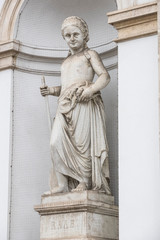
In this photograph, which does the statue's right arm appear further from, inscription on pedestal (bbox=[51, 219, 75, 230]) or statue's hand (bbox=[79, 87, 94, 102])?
inscription on pedestal (bbox=[51, 219, 75, 230])

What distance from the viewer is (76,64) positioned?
26.1 feet

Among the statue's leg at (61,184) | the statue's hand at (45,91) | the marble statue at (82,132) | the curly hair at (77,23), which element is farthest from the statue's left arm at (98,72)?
the statue's leg at (61,184)

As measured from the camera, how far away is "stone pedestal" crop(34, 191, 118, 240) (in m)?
7.32

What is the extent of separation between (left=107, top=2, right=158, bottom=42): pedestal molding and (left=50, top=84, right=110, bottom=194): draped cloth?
0.77 meters

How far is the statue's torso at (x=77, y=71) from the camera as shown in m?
7.90

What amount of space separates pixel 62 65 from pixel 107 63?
639 mm

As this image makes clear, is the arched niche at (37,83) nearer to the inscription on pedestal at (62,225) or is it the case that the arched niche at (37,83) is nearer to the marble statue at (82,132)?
the marble statue at (82,132)

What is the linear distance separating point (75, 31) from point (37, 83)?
39.2 inches

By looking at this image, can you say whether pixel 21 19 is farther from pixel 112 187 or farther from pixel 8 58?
pixel 112 187

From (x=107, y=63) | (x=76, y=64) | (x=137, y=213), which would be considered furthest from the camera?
Result: (x=107, y=63)

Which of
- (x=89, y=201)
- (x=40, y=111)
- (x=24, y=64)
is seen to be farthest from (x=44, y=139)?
(x=89, y=201)

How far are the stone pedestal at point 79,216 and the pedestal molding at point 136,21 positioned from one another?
1589mm

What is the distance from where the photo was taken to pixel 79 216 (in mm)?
7359

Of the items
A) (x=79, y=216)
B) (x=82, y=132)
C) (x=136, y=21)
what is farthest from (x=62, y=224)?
(x=136, y=21)
